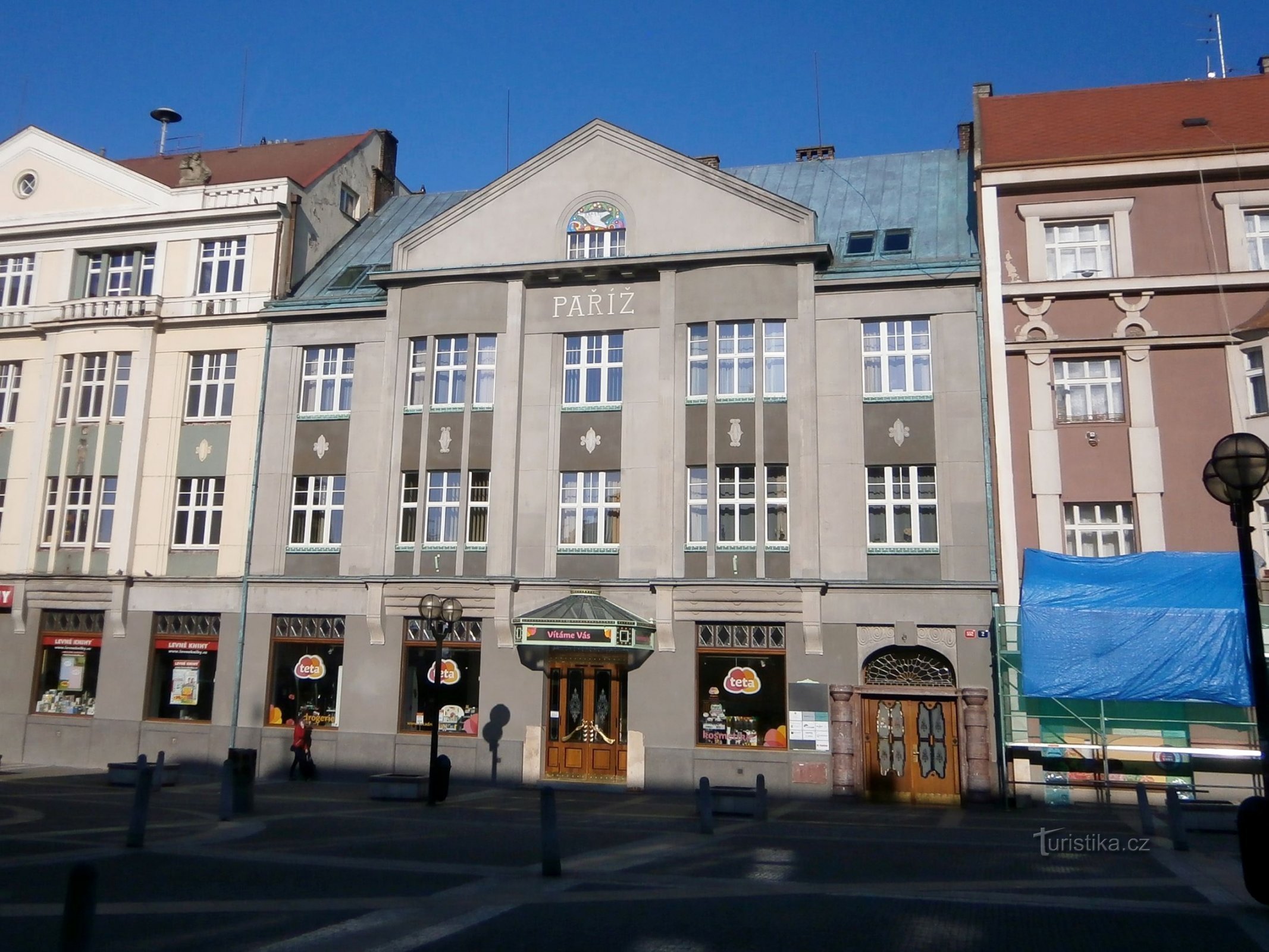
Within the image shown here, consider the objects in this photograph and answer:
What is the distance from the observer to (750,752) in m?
23.7

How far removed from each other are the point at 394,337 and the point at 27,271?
42.3 ft

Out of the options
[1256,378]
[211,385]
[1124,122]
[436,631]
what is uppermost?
[1124,122]

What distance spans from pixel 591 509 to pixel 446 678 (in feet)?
17.9

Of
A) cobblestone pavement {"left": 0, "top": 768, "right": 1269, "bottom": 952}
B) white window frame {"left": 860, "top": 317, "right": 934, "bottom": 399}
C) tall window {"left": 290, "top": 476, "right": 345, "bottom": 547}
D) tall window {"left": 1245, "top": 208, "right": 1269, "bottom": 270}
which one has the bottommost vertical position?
cobblestone pavement {"left": 0, "top": 768, "right": 1269, "bottom": 952}

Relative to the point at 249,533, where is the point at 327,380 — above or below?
above

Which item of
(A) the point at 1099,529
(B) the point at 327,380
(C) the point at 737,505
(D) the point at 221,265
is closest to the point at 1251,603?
(A) the point at 1099,529

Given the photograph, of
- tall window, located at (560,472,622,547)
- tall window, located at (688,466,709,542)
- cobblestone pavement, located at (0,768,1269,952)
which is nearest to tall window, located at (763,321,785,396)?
tall window, located at (688,466,709,542)

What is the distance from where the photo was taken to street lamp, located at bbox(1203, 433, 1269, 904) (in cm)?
989

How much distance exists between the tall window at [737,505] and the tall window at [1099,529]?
6.93m

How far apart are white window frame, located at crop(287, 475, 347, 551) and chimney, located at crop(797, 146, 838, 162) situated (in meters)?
17.2

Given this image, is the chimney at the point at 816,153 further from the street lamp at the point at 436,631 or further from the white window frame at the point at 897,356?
the street lamp at the point at 436,631

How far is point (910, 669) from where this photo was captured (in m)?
23.6

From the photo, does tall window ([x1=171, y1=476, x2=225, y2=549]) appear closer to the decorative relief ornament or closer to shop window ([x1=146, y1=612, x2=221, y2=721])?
shop window ([x1=146, y1=612, x2=221, y2=721])

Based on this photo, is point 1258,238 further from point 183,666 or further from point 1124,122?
point 183,666
